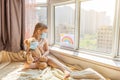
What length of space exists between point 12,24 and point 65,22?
88 cm

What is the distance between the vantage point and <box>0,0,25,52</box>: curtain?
2.04 m

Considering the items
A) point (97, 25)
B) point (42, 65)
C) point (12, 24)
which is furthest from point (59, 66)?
point (12, 24)

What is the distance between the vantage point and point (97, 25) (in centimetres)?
190

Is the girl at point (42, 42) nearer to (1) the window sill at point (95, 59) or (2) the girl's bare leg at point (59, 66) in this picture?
(2) the girl's bare leg at point (59, 66)

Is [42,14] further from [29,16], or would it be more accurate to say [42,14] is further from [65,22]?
[65,22]

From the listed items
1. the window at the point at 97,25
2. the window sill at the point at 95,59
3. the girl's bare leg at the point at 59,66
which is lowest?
the girl's bare leg at the point at 59,66

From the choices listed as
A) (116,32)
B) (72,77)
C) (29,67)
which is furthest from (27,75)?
(116,32)

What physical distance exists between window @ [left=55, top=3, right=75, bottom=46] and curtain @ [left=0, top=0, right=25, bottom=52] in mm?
633

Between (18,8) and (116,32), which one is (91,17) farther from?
(18,8)

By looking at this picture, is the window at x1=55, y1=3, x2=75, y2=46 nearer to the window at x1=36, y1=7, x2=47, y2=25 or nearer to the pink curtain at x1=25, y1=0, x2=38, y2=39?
the window at x1=36, y1=7, x2=47, y2=25

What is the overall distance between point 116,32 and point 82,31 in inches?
22.3

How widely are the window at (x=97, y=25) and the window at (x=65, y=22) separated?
19 centimetres

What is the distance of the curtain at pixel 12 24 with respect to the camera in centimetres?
204

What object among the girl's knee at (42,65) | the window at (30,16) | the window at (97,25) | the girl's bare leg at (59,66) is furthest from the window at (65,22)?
the girl's knee at (42,65)
